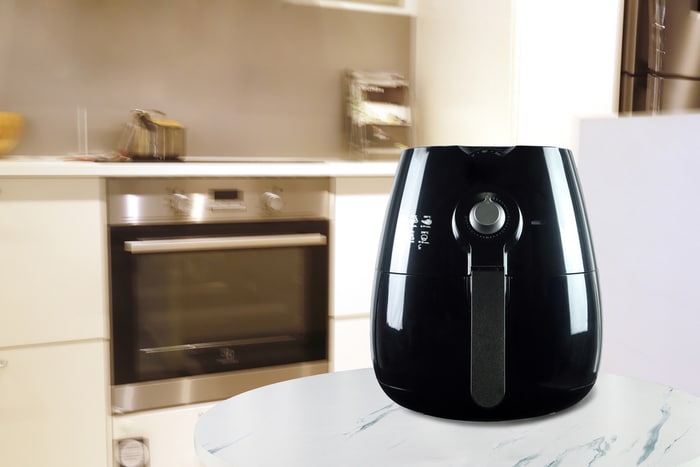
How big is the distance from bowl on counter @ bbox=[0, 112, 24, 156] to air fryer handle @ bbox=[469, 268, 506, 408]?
1727 mm

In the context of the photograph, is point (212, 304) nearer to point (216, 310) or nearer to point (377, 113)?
point (216, 310)

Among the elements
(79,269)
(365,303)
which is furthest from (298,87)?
(79,269)

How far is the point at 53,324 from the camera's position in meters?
1.68

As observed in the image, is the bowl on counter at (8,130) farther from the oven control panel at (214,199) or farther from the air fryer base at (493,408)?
the air fryer base at (493,408)

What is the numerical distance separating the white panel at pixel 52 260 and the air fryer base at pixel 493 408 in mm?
1384

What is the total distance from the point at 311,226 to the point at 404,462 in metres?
1.54

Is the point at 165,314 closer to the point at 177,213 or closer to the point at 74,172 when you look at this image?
the point at 177,213

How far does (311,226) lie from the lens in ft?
6.42

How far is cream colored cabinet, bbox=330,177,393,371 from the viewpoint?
6.45 ft

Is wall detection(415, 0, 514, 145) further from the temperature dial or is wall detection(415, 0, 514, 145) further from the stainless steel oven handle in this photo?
the temperature dial

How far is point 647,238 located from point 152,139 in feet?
4.57

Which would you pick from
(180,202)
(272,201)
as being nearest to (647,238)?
(272,201)

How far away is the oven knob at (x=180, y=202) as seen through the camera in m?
1.79

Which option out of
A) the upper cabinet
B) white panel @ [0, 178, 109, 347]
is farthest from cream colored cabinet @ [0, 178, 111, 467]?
the upper cabinet
